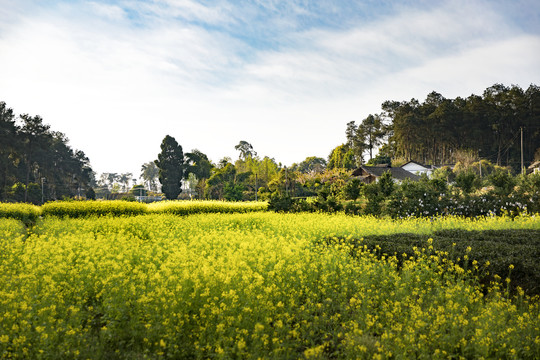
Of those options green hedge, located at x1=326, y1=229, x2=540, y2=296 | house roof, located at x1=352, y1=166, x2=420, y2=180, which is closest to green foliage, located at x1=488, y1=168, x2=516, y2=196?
green hedge, located at x1=326, y1=229, x2=540, y2=296

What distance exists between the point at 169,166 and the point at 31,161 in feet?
49.7

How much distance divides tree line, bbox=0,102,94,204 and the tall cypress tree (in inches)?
484

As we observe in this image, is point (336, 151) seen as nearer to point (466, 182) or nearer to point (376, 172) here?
point (376, 172)

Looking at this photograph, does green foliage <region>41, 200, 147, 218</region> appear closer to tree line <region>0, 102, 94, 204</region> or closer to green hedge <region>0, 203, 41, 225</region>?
green hedge <region>0, 203, 41, 225</region>

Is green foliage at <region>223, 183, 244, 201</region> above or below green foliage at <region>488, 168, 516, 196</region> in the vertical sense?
below

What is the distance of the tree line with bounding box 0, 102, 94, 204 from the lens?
38.4 meters

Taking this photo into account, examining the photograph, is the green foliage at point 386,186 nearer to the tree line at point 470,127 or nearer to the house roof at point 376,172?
the house roof at point 376,172

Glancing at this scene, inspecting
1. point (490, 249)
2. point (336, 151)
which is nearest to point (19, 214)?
point (490, 249)

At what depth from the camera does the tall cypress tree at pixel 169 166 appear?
Result: 148 ft

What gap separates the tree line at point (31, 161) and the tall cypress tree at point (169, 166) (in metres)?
12.3

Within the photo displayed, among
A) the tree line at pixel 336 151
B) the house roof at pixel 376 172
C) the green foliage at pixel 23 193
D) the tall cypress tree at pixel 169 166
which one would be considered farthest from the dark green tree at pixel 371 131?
the green foliage at pixel 23 193

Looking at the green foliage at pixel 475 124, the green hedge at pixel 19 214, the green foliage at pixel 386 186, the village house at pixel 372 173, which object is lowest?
the green hedge at pixel 19 214

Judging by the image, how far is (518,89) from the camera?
55.9 meters

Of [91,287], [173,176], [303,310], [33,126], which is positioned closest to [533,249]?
[303,310]
